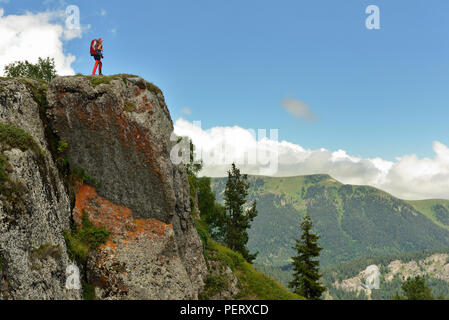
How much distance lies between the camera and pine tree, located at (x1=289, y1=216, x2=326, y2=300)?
39.7m

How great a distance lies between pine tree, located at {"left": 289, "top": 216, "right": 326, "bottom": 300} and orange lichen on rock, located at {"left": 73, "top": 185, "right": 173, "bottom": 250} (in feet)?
93.5

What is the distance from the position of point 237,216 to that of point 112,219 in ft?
110

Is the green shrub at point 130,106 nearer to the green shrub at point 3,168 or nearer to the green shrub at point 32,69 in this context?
the green shrub at point 3,168

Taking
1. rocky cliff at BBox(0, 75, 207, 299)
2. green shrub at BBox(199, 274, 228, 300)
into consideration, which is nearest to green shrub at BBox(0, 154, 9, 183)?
rocky cliff at BBox(0, 75, 207, 299)

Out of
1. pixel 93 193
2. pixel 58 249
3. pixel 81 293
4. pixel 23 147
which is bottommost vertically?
pixel 81 293

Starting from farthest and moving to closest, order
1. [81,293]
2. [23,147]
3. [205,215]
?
[205,215]
[81,293]
[23,147]

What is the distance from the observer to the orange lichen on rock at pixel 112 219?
59.9 ft

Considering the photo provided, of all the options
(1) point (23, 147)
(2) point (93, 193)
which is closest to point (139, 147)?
(2) point (93, 193)

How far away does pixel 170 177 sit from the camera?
20453 mm

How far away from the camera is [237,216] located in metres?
50.2

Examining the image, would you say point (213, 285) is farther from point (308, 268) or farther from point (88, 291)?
point (308, 268)

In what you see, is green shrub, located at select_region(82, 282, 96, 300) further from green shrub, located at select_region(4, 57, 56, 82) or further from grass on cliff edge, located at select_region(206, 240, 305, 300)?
green shrub, located at select_region(4, 57, 56, 82)

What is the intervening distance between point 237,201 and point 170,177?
A: 3070 centimetres
